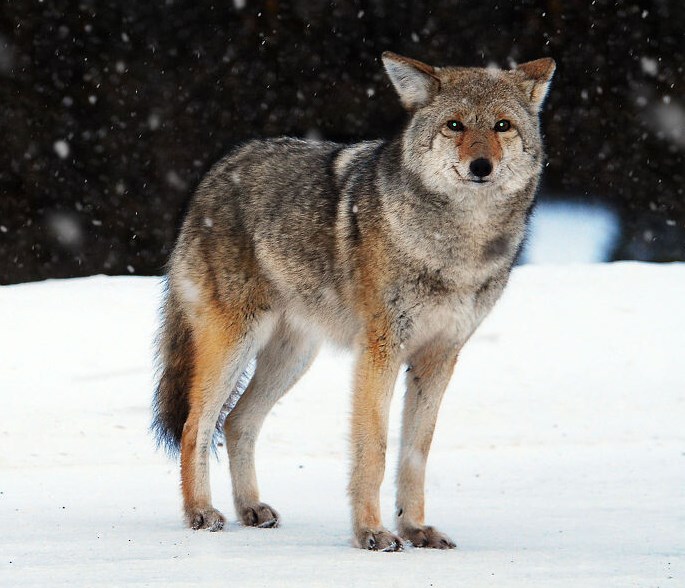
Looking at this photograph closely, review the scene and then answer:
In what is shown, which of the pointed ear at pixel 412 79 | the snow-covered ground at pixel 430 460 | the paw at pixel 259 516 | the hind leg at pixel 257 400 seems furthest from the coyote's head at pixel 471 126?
the paw at pixel 259 516

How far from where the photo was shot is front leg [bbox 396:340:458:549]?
4.34 meters

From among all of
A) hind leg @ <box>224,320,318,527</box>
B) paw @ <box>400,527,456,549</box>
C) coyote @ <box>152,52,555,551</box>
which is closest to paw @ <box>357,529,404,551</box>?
coyote @ <box>152,52,555,551</box>

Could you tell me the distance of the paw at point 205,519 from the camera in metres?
4.55

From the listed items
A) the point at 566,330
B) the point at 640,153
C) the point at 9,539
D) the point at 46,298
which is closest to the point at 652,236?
the point at 640,153

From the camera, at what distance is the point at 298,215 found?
15.3ft

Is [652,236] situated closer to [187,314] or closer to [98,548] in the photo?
[187,314]

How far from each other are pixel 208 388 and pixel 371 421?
87cm

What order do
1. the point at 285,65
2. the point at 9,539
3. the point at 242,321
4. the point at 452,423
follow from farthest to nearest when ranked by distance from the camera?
the point at 285,65 → the point at 452,423 → the point at 242,321 → the point at 9,539

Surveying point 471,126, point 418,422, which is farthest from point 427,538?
point 471,126

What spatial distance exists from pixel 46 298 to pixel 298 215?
4732mm

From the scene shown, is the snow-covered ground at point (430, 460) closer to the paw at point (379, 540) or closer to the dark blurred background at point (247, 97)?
the paw at point (379, 540)

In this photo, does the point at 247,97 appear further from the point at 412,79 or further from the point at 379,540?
the point at 379,540

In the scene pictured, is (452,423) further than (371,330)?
Yes

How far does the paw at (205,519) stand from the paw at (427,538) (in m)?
0.77
